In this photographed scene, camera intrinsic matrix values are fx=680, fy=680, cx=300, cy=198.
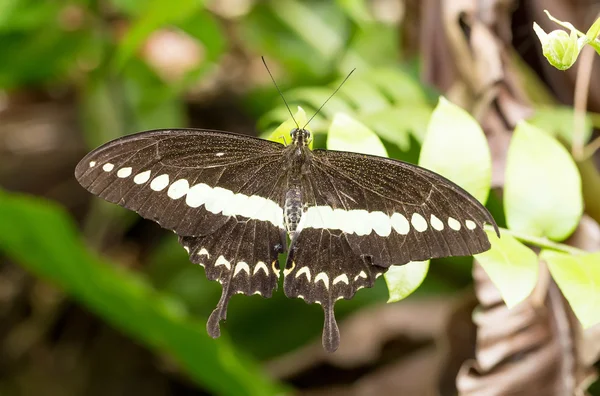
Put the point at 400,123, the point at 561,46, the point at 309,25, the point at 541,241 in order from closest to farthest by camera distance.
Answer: the point at 561,46
the point at 541,241
the point at 400,123
the point at 309,25

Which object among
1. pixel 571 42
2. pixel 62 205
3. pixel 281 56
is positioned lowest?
pixel 62 205

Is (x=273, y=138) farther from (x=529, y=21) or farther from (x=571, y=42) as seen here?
(x=529, y=21)

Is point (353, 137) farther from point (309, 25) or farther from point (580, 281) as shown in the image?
point (309, 25)

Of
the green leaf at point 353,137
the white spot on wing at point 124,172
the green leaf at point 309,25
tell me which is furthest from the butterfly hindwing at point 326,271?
the green leaf at point 309,25

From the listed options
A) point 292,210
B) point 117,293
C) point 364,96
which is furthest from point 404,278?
point 117,293

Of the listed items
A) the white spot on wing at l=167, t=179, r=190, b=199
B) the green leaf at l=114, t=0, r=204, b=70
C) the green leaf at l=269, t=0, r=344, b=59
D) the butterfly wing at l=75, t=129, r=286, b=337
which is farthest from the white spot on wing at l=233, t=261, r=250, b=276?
the green leaf at l=269, t=0, r=344, b=59

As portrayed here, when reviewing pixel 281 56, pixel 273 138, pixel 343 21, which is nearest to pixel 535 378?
pixel 273 138

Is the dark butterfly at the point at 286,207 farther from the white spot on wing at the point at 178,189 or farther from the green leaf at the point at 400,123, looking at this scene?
the green leaf at the point at 400,123
